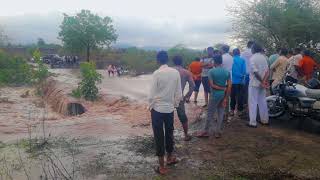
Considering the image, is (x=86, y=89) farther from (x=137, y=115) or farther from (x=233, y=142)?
(x=233, y=142)

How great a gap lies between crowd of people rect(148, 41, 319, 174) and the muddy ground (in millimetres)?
372

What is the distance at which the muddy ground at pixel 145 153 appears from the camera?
6.86 metres

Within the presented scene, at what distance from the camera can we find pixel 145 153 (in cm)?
807

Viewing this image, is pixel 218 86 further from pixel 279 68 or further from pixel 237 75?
pixel 279 68

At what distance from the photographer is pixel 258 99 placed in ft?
32.3

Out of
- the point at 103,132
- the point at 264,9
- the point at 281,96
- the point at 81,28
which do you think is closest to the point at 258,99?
the point at 281,96

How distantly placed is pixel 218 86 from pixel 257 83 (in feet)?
4.51

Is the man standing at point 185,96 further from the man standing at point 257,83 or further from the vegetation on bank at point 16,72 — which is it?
the vegetation on bank at point 16,72

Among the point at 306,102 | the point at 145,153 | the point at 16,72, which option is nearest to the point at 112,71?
the point at 16,72

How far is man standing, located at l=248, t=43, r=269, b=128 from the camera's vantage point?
31.2 feet

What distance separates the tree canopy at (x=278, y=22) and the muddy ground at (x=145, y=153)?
10485 millimetres

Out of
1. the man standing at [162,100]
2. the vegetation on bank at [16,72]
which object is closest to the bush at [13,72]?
the vegetation on bank at [16,72]

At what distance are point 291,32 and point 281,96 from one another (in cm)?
1076

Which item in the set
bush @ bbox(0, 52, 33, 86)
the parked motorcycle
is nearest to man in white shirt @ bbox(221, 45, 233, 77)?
the parked motorcycle
